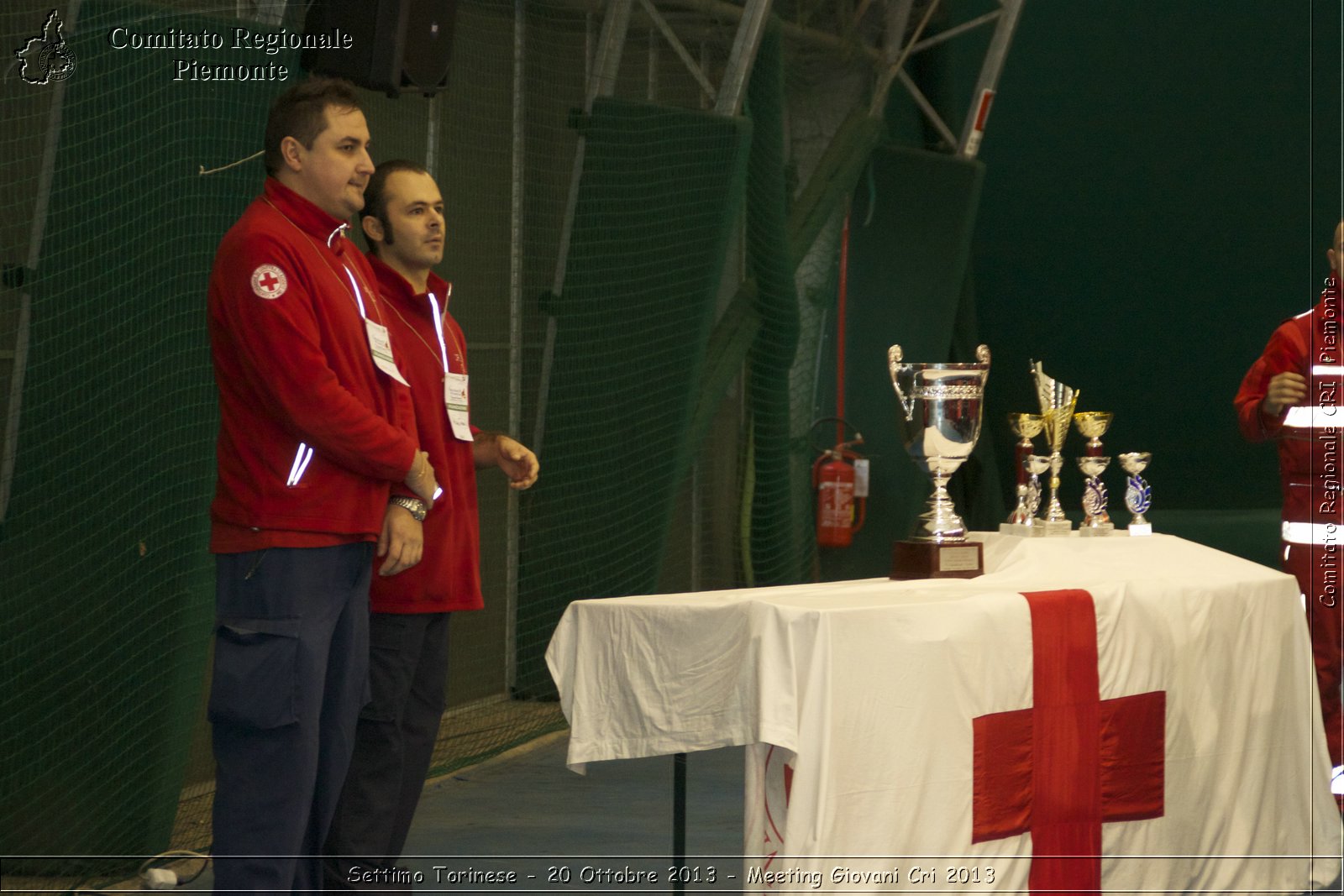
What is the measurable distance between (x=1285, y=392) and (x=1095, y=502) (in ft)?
2.38

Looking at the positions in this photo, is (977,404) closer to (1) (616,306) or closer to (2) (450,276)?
(1) (616,306)

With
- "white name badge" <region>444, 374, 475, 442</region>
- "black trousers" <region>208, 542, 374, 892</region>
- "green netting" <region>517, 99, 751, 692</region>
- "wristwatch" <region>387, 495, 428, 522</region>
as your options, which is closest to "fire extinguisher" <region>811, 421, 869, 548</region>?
"green netting" <region>517, 99, 751, 692</region>

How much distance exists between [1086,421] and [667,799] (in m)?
1.59

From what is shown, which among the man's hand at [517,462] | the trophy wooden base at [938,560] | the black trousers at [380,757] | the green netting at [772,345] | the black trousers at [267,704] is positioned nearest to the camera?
the black trousers at [267,704]

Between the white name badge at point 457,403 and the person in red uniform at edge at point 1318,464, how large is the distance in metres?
2.22

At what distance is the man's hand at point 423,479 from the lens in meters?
2.73

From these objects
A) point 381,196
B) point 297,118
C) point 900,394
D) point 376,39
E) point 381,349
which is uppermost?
point 376,39

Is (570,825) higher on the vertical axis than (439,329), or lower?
lower

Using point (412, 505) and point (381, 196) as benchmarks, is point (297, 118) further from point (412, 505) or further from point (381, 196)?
point (412, 505)

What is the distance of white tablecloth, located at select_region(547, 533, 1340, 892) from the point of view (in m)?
2.75

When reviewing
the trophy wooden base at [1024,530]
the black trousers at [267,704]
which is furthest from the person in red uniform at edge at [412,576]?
the trophy wooden base at [1024,530]

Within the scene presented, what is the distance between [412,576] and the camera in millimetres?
2949

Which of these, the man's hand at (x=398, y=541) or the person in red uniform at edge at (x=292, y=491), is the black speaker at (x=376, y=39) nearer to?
the person in red uniform at edge at (x=292, y=491)

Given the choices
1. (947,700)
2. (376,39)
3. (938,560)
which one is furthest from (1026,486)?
(376,39)
